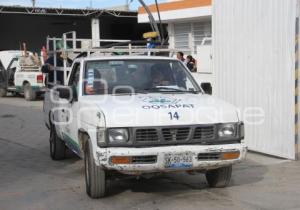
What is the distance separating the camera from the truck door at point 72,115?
7418 mm

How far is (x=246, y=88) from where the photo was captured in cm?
1013

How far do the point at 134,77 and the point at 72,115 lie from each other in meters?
1.08

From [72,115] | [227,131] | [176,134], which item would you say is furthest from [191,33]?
[176,134]

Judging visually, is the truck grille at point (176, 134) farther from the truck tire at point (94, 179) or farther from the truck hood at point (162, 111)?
the truck tire at point (94, 179)

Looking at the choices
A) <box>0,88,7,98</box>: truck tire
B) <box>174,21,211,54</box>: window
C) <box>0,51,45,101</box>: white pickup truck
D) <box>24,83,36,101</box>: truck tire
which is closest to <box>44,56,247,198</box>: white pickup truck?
<box>0,51,45,101</box>: white pickup truck

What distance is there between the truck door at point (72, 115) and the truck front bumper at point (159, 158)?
140 centimetres

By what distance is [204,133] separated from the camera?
6.25 meters

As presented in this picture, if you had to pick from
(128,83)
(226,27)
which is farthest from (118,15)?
(128,83)

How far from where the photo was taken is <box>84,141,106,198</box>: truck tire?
636 centimetres

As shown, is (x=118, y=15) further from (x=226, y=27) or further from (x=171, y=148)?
(x=171, y=148)

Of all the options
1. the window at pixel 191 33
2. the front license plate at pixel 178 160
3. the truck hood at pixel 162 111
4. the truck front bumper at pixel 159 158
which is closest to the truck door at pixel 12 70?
the window at pixel 191 33

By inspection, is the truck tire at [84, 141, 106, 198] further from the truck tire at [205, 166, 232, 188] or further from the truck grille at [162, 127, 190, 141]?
the truck tire at [205, 166, 232, 188]

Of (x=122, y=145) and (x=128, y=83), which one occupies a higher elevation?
(x=128, y=83)

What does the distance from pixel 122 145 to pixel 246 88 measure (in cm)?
467
